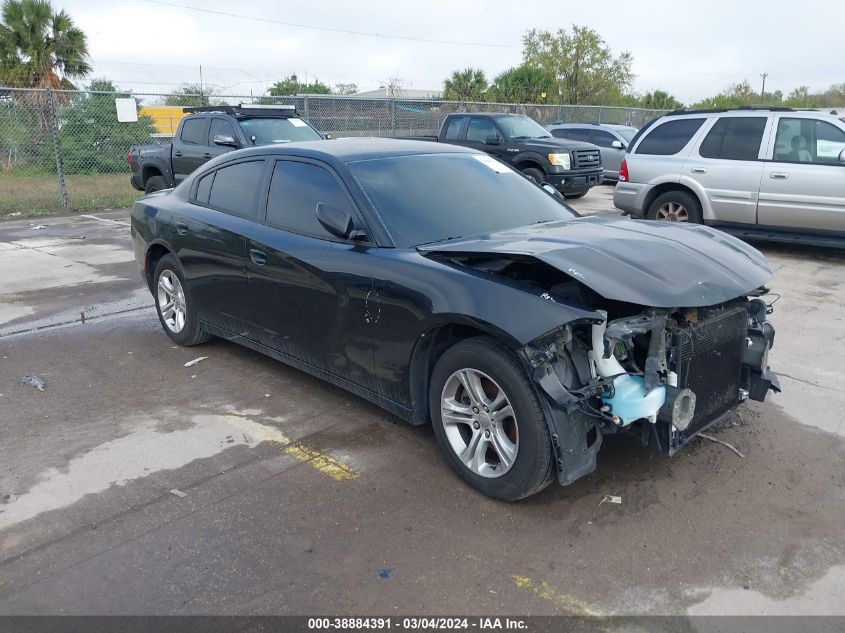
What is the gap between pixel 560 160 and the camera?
14383 millimetres

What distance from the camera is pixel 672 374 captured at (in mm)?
3441

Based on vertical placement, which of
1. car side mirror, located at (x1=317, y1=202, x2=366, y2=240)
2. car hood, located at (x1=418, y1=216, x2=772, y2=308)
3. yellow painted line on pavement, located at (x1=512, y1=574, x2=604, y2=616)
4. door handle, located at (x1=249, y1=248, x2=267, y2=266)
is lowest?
yellow painted line on pavement, located at (x1=512, y1=574, x2=604, y2=616)

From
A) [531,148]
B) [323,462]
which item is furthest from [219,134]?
[323,462]

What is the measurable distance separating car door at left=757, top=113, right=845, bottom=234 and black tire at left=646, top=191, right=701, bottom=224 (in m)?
0.83

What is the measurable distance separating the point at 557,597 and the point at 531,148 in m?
12.7

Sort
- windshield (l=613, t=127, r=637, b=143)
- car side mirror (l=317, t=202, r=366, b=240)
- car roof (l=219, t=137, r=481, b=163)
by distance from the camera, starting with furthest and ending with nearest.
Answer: windshield (l=613, t=127, r=637, b=143), car roof (l=219, t=137, r=481, b=163), car side mirror (l=317, t=202, r=366, b=240)

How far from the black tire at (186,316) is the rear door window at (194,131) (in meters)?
7.76

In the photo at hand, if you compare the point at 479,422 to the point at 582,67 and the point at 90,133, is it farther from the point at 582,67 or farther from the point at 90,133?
the point at 582,67

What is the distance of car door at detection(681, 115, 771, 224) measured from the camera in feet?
31.2

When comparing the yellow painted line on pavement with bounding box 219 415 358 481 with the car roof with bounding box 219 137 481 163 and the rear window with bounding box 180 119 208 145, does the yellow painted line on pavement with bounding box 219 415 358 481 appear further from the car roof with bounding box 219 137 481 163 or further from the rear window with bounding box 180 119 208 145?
the rear window with bounding box 180 119 208 145

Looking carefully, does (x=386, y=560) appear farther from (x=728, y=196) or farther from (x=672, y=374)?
(x=728, y=196)

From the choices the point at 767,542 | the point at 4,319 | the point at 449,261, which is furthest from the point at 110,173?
the point at 767,542

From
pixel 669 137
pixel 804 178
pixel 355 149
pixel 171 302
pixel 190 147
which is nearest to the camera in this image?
pixel 355 149

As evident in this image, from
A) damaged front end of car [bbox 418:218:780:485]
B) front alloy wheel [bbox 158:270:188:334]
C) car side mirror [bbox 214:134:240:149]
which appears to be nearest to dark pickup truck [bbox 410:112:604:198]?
car side mirror [bbox 214:134:240:149]
